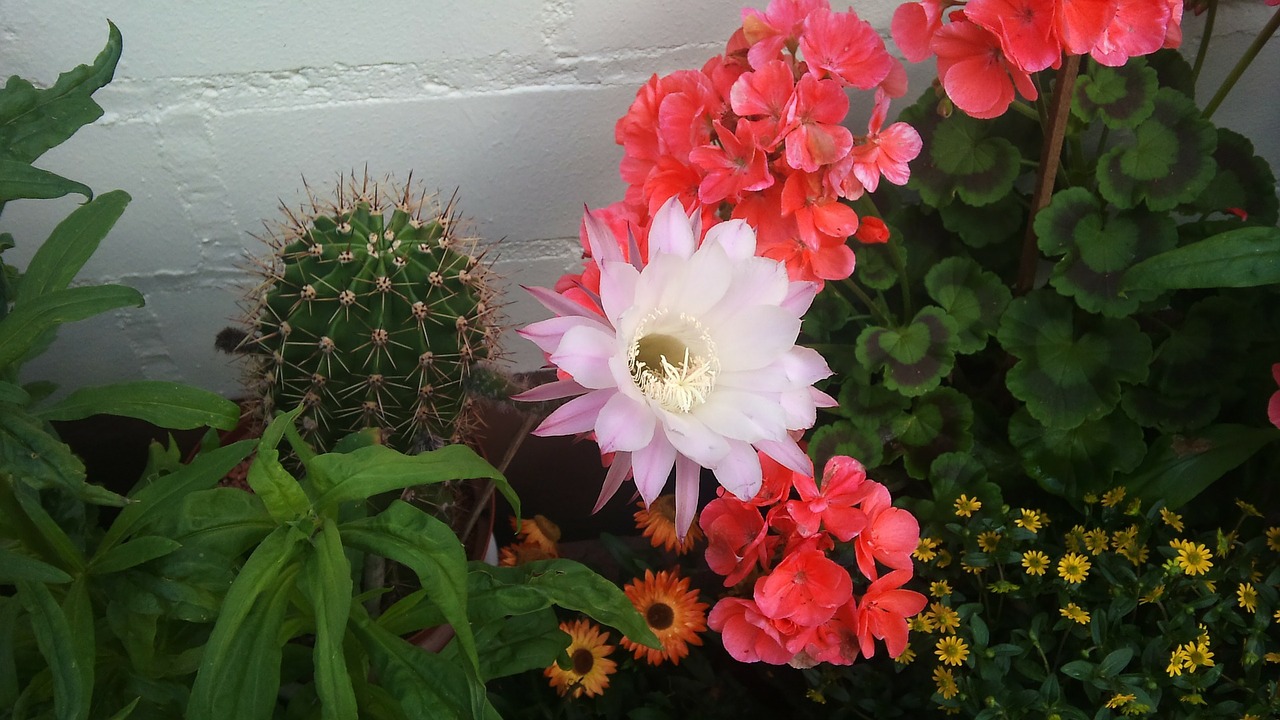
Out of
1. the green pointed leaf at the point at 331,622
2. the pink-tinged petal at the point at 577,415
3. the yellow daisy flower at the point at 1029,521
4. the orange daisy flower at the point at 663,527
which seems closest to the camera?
the green pointed leaf at the point at 331,622

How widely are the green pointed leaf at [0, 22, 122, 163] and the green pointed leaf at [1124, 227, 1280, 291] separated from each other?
2.69 ft

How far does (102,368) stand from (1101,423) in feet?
3.89

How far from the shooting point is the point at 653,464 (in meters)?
0.60

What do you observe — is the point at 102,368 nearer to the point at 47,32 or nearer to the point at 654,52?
the point at 47,32

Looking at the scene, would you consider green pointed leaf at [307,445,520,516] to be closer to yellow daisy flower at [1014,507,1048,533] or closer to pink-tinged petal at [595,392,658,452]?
pink-tinged petal at [595,392,658,452]

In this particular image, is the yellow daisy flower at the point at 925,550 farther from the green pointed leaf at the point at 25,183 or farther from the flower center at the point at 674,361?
the green pointed leaf at the point at 25,183

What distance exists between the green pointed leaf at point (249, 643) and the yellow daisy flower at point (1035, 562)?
2.00 feet

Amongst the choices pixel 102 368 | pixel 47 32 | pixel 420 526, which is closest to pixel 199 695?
pixel 420 526

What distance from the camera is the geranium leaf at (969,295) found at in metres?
0.89

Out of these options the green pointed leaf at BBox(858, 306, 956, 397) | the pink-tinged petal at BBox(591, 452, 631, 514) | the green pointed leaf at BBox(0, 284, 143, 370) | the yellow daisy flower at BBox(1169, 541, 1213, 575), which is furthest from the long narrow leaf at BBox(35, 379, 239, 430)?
the yellow daisy flower at BBox(1169, 541, 1213, 575)

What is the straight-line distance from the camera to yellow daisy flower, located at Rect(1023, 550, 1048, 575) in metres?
0.79

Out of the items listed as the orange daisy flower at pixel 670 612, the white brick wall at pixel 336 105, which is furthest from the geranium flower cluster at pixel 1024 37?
the orange daisy flower at pixel 670 612

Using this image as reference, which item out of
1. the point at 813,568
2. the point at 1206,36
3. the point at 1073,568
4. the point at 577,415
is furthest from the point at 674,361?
the point at 1206,36

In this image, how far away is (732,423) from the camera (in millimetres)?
591
